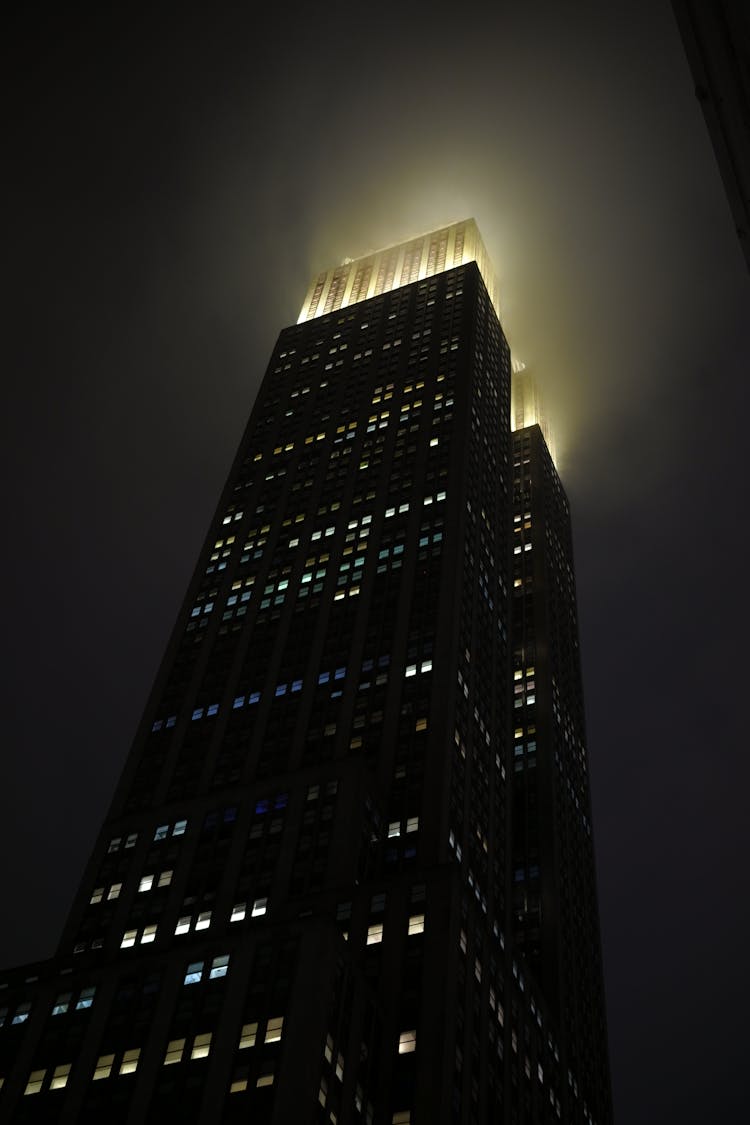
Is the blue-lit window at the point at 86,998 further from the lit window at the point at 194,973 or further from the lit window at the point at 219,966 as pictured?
the lit window at the point at 219,966

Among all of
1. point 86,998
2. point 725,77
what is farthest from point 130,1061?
point 725,77

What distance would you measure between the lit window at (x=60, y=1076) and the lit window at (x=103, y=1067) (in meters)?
2.36

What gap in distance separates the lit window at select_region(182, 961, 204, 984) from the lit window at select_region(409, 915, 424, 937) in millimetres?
16796

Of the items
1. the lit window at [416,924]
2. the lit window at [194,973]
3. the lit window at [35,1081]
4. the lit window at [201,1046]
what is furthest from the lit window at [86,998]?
the lit window at [416,924]

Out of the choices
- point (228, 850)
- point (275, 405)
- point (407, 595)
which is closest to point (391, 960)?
point (228, 850)

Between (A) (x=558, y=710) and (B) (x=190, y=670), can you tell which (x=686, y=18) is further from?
(A) (x=558, y=710)

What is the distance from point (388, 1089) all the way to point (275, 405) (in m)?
122

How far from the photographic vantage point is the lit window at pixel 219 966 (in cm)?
8275

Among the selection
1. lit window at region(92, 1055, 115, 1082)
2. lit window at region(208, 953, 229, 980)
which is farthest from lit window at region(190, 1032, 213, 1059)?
lit window at region(92, 1055, 115, 1082)

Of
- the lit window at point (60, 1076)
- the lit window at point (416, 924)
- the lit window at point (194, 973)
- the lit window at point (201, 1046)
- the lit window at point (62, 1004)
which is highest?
the lit window at point (416, 924)

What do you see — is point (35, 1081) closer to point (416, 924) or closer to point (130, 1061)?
point (130, 1061)

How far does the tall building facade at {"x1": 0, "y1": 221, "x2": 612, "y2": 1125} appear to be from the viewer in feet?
259

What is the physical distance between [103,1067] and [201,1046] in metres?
7.95

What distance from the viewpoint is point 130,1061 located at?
7925cm
